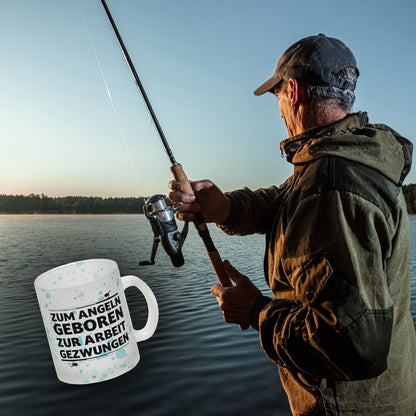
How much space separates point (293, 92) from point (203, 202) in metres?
0.76

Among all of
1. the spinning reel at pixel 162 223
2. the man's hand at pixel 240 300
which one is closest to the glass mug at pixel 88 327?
the man's hand at pixel 240 300

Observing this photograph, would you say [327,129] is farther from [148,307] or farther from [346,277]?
[148,307]

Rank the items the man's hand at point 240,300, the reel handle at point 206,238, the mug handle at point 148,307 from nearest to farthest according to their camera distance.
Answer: the mug handle at point 148,307 < the man's hand at point 240,300 < the reel handle at point 206,238

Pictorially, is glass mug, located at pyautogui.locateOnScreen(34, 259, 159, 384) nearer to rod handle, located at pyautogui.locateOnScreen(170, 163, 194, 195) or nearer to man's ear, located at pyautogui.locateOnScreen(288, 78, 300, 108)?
rod handle, located at pyautogui.locateOnScreen(170, 163, 194, 195)

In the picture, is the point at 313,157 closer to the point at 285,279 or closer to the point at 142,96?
the point at 285,279

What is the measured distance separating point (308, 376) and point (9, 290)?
39.0 feet

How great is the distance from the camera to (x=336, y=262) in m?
1.24

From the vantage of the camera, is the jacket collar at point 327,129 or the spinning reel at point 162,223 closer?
the jacket collar at point 327,129

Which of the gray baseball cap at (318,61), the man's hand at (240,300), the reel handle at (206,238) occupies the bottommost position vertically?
the man's hand at (240,300)

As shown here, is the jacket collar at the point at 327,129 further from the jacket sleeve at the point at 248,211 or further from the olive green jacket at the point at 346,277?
the jacket sleeve at the point at 248,211

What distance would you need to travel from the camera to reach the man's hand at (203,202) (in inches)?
80.0

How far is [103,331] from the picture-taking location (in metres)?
1.32

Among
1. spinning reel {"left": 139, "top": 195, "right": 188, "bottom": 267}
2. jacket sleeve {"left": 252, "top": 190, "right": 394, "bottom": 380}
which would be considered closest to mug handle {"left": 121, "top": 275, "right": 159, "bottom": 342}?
jacket sleeve {"left": 252, "top": 190, "right": 394, "bottom": 380}

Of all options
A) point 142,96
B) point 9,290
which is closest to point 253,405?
point 142,96
